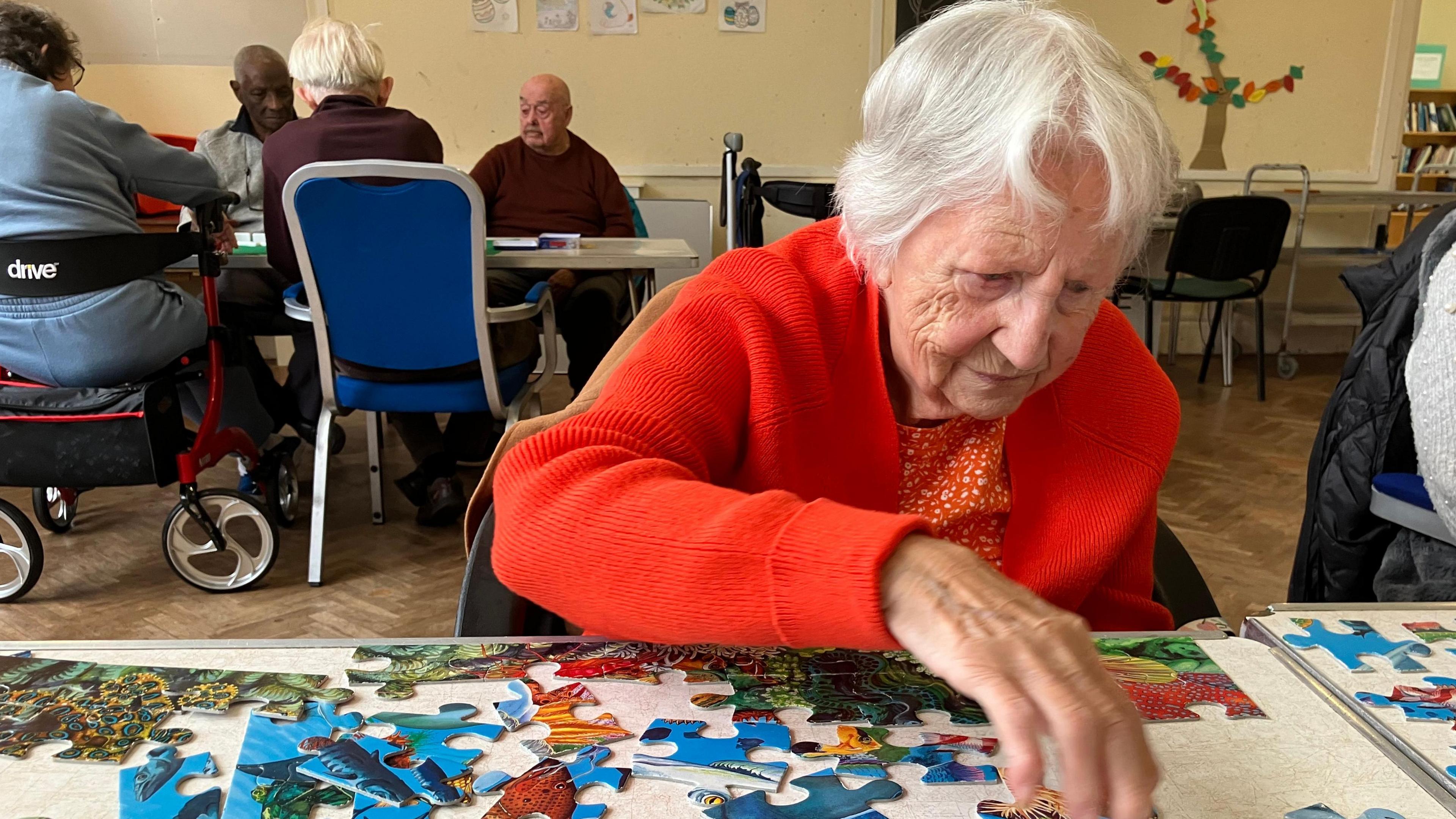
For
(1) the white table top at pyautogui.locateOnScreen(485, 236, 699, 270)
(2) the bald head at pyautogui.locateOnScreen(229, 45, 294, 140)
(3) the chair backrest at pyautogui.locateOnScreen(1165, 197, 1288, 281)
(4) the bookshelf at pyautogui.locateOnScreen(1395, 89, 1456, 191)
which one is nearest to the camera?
(1) the white table top at pyautogui.locateOnScreen(485, 236, 699, 270)

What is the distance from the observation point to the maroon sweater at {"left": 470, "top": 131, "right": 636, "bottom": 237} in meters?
4.23

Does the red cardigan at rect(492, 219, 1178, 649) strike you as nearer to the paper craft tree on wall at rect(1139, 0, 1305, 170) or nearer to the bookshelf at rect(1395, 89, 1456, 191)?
the paper craft tree on wall at rect(1139, 0, 1305, 170)

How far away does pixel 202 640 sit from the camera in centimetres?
82

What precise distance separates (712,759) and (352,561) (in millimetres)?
2437

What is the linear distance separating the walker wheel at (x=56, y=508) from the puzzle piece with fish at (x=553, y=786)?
2992 millimetres

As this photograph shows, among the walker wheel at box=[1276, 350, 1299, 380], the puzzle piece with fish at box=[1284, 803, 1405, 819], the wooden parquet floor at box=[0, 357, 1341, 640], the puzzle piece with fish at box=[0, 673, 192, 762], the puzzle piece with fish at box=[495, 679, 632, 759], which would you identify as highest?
the puzzle piece with fish at box=[0, 673, 192, 762]

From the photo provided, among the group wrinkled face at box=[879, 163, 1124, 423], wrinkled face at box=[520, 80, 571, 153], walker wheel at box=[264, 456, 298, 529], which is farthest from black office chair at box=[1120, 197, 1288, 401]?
wrinkled face at box=[879, 163, 1124, 423]

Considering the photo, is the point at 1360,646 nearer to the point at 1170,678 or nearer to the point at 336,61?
the point at 1170,678

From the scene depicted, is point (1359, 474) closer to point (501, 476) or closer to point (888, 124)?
point (888, 124)

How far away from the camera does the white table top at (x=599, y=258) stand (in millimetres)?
2852

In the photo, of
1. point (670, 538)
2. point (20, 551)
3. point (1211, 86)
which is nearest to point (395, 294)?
point (20, 551)

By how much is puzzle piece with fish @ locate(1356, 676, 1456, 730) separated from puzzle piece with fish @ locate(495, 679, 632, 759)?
61 cm

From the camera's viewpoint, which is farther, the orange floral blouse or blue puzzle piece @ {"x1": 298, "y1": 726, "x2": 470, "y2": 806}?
the orange floral blouse

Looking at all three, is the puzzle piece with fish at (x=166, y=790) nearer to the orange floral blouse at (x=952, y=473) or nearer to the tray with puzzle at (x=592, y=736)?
the tray with puzzle at (x=592, y=736)
